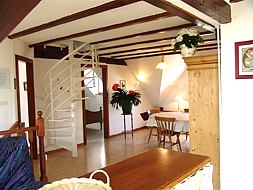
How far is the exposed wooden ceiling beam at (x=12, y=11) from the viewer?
154cm

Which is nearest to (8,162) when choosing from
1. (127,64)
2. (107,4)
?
(107,4)

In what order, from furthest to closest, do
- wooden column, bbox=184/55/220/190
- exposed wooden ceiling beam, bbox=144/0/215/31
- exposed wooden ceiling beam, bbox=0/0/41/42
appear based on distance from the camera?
wooden column, bbox=184/55/220/190, exposed wooden ceiling beam, bbox=144/0/215/31, exposed wooden ceiling beam, bbox=0/0/41/42

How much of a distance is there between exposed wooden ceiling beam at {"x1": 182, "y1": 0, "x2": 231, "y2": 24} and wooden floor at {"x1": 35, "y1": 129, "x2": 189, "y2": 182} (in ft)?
10.6

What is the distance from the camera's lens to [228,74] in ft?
9.62

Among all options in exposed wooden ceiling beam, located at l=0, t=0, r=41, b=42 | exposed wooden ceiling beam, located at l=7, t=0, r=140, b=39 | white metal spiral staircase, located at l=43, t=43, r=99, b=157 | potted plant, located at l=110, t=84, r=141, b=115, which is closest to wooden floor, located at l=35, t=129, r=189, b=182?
white metal spiral staircase, located at l=43, t=43, r=99, b=157

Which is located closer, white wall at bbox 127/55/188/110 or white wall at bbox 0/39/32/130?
white wall at bbox 0/39/32/130

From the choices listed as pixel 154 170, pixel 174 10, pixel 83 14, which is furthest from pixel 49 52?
pixel 154 170

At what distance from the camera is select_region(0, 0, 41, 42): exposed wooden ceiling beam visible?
1.54 m

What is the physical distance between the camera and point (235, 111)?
2902 mm

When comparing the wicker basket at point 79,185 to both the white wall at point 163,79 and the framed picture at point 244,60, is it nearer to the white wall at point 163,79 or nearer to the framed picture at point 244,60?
the framed picture at point 244,60

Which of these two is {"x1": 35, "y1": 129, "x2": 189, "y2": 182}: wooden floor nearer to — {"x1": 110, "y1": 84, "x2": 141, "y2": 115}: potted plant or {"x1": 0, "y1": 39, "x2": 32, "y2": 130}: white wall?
{"x1": 110, "y1": 84, "x2": 141, "y2": 115}: potted plant

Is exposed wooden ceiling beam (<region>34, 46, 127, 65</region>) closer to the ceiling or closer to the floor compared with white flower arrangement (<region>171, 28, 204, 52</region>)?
closer to the ceiling

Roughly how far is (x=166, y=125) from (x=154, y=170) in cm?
370

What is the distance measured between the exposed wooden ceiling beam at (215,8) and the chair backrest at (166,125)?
2926 millimetres
